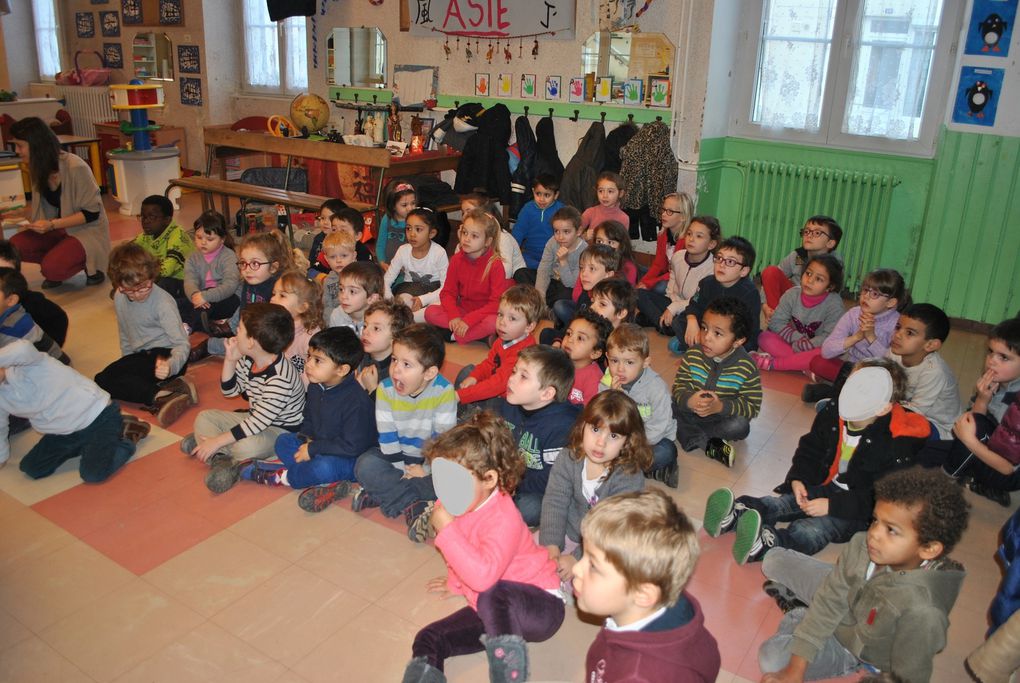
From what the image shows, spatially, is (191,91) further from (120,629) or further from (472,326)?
(120,629)

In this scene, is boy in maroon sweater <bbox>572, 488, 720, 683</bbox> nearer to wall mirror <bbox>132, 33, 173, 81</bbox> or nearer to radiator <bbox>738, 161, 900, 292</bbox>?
radiator <bbox>738, 161, 900, 292</bbox>

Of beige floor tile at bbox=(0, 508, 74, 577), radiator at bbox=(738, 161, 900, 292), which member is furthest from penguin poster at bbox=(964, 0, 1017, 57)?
beige floor tile at bbox=(0, 508, 74, 577)

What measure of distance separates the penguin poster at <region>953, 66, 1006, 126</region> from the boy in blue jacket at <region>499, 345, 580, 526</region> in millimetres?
3708

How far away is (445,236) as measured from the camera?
595cm

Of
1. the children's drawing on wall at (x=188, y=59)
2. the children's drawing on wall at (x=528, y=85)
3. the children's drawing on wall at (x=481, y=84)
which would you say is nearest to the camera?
the children's drawing on wall at (x=528, y=85)

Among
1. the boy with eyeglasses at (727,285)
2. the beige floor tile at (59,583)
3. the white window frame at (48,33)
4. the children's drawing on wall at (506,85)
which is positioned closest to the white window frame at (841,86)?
the children's drawing on wall at (506,85)

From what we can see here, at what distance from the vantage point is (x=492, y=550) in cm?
198

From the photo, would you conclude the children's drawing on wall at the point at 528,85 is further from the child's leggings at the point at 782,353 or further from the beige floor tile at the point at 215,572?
the beige floor tile at the point at 215,572

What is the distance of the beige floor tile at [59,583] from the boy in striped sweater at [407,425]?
0.84 m

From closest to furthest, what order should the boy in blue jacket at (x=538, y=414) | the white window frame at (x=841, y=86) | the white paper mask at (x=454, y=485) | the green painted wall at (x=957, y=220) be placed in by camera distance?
the white paper mask at (x=454, y=485), the boy in blue jacket at (x=538, y=414), the green painted wall at (x=957, y=220), the white window frame at (x=841, y=86)

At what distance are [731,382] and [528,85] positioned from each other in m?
4.18

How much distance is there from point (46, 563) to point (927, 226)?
17.2 ft

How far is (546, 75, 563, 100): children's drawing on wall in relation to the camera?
654 cm

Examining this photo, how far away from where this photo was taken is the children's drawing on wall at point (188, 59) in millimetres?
8812
